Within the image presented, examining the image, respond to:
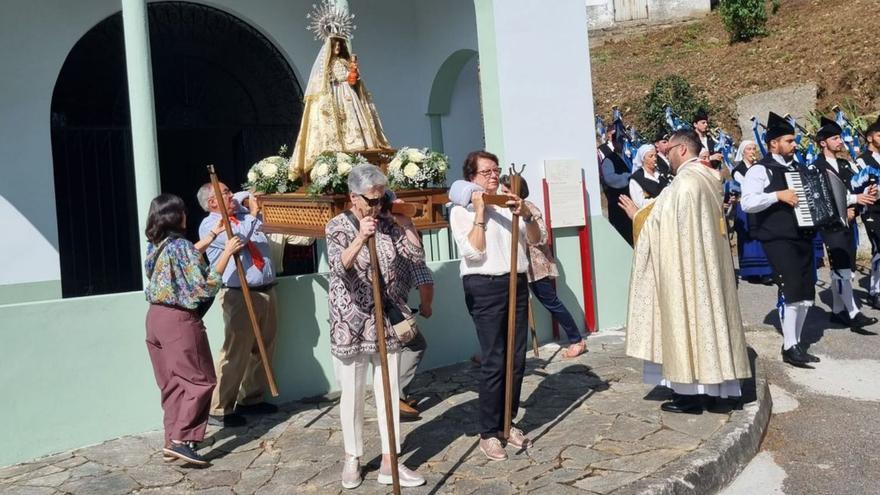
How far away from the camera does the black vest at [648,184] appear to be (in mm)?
7887

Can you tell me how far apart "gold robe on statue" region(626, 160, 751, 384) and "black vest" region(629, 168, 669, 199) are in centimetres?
285

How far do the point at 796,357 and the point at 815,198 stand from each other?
4.36 ft

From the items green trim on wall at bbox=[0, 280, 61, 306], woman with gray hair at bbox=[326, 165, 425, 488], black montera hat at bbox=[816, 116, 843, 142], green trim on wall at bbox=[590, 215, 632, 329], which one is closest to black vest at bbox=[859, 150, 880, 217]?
black montera hat at bbox=[816, 116, 843, 142]

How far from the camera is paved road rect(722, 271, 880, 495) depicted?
4223 millimetres

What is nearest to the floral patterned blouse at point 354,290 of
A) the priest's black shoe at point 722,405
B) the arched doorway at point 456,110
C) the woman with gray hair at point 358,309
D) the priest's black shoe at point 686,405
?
the woman with gray hair at point 358,309

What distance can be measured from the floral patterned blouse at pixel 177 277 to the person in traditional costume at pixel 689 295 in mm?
2816

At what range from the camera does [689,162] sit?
16.6ft

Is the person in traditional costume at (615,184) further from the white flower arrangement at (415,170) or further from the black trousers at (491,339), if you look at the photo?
the black trousers at (491,339)

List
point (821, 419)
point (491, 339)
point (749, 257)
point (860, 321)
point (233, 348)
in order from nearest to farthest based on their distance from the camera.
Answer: point (491, 339) < point (821, 419) < point (233, 348) < point (860, 321) < point (749, 257)

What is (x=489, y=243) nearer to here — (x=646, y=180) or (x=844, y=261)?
(x=646, y=180)

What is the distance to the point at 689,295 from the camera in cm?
487

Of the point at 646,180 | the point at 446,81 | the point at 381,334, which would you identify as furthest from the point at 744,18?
the point at 381,334

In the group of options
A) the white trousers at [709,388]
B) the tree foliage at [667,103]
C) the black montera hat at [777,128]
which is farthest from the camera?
the tree foliage at [667,103]

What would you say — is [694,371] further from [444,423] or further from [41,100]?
[41,100]
